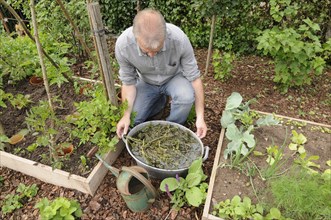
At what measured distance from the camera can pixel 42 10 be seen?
332 cm

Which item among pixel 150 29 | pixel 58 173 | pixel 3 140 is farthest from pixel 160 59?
pixel 3 140

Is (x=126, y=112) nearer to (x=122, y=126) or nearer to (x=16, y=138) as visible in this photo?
(x=122, y=126)

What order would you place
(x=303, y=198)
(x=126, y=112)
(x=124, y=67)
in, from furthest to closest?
1. (x=124, y=67)
2. (x=126, y=112)
3. (x=303, y=198)

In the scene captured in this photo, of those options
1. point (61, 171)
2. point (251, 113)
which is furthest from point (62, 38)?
point (251, 113)

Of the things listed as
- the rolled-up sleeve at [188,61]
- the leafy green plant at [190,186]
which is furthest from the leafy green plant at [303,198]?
the rolled-up sleeve at [188,61]

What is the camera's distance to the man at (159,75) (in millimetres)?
2273

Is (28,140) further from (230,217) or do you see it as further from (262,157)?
(262,157)

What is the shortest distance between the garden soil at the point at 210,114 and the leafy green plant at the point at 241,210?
15 cm

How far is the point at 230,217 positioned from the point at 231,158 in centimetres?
48

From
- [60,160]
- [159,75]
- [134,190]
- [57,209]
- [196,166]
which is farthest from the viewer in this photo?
[159,75]

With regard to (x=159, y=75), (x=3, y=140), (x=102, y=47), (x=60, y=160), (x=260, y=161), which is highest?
(x=102, y=47)

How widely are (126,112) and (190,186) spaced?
0.86 m

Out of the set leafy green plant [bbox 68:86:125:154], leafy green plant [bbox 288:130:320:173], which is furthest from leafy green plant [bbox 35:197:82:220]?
leafy green plant [bbox 288:130:320:173]

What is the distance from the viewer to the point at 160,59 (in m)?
2.37
